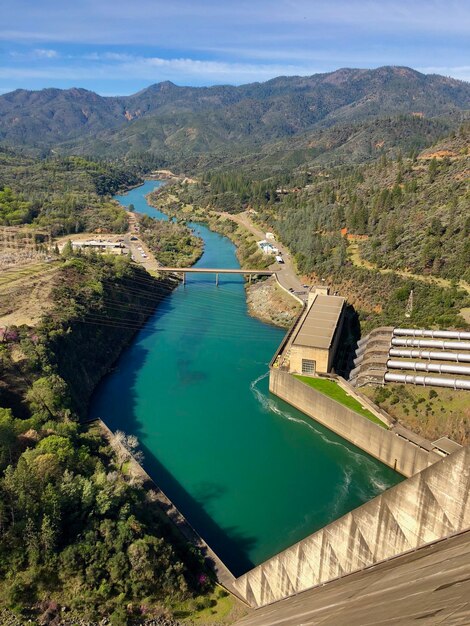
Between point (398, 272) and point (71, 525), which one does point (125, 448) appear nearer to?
point (71, 525)

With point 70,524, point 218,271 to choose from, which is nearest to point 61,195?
point 218,271

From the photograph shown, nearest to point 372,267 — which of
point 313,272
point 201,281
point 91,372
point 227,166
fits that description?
point 313,272

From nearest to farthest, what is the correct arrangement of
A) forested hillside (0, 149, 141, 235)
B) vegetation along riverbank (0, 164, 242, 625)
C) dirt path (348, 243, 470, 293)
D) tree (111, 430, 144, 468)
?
vegetation along riverbank (0, 164, 242, 625) < tree (111, 430, 144, 468) < dirt path (348, 243, 470, 293) < forested hillside (0, 149, 141, 235)

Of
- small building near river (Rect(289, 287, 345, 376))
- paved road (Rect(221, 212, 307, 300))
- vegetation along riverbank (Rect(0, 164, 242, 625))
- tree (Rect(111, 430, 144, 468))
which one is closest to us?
vegetation along riverbank (Rect(0, 164, 242, 625))

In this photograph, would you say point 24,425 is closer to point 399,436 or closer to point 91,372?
point 91,372

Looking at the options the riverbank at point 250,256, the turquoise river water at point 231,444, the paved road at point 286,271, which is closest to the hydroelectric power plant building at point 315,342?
the turquoise river water at point 231,444

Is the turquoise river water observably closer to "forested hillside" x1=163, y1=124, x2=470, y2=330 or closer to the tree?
the tree

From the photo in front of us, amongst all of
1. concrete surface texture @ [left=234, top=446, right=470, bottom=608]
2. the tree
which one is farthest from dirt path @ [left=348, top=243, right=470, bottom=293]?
concrete surface texture @ [left=234, top=446, right=470, bottom=608]
